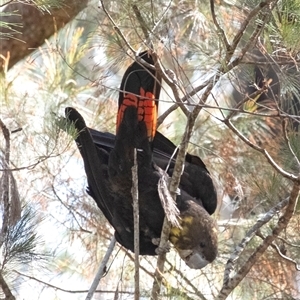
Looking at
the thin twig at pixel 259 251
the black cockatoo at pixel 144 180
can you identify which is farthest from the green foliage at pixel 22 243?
the thin twig at pixel 259 251

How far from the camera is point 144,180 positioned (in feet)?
6.39

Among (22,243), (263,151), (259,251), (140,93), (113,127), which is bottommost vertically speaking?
(22,243)

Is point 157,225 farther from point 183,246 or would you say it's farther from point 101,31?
point 101,31

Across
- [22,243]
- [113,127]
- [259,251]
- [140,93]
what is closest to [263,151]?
[259,251]

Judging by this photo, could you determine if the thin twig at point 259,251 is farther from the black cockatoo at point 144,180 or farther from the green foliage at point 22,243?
the green foliage at point 22,243

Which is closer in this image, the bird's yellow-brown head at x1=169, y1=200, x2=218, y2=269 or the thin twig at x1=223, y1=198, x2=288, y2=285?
the thin twig at x1=223, y1=198, x2=288, y2=285

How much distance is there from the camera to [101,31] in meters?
1.84

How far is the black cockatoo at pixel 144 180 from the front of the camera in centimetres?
184

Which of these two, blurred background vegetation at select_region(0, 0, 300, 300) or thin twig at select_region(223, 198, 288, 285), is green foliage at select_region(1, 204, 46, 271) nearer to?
blurred background vegetation at select_region(0, 0, 300, 300)

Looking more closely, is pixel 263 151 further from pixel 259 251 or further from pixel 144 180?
pixel 144 180

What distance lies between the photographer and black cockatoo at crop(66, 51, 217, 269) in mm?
1841

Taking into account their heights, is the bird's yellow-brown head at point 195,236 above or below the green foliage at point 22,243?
above

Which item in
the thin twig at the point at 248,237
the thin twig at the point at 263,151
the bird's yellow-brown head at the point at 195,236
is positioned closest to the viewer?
the thin twig at the point at 263,151

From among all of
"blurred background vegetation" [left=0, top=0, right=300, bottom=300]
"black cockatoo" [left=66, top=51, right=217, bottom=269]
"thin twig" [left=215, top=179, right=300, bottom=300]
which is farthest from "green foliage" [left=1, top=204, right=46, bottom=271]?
"thin twig" [left=215, top=179, right=300, bottom=300]
